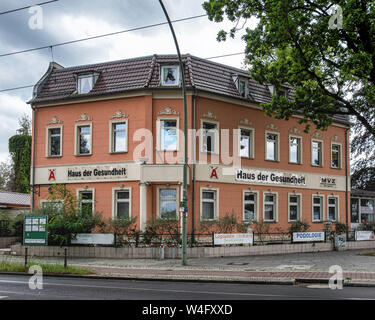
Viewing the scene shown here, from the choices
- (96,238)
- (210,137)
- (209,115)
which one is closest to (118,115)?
(209,115)

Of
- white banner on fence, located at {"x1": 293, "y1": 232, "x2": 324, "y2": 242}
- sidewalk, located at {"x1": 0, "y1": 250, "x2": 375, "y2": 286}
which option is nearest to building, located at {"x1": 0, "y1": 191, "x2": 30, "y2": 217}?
sidewalk, located at {"x1": 0, "y1": 250, "x2": 375, "y2": 286}

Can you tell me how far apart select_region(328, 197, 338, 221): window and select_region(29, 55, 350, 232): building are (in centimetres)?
293

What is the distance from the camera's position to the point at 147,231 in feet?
73.1

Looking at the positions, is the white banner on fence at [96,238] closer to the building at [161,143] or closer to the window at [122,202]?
the building at [161,143]

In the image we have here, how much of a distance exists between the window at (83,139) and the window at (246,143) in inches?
342

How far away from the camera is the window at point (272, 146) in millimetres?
29703

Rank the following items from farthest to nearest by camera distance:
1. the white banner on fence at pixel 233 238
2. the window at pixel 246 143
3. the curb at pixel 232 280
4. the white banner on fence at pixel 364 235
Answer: the white banner on fence at pixel 364 235 → the window at pixel 246 143 → the white banner on fence at pixel 233 238 → the curb at pixel 232 280

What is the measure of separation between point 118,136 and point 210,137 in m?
5.03

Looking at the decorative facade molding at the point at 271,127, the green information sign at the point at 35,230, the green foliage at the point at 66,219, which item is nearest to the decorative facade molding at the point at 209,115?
the decorative facade molding at the point at 271,127

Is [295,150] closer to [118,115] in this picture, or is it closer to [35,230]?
[118,115]

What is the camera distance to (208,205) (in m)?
26.4

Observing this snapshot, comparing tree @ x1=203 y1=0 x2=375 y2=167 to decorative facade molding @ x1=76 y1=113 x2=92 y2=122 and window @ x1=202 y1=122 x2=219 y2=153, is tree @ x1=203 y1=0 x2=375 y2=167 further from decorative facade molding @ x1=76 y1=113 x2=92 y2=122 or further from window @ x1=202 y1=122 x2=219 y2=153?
decorative facade molding @ x1=76 y1=113 x2=92 y2=122
